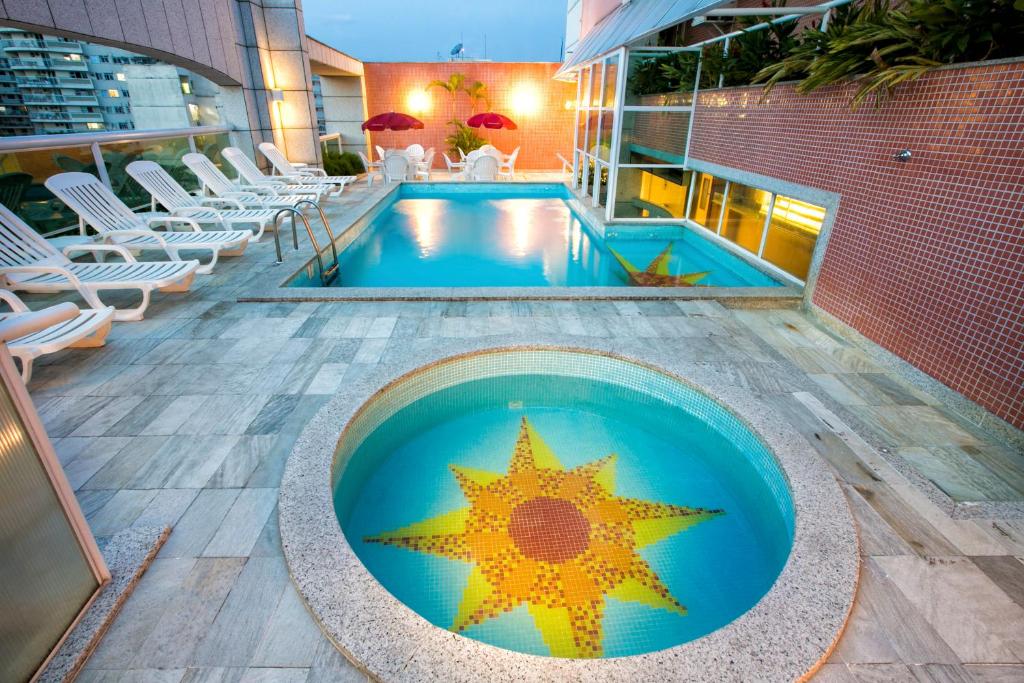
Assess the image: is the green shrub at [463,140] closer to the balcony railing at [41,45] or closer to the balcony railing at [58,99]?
the balcony railing at [41,45]

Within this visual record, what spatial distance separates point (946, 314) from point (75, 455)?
6182 millimetres

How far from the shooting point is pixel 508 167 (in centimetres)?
1717

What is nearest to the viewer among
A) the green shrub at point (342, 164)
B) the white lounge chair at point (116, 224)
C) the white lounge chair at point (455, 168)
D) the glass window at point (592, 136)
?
the white lounge chair at point (116, 224)

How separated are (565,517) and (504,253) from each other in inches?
256

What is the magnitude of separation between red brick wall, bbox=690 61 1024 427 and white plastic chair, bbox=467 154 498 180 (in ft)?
31.6

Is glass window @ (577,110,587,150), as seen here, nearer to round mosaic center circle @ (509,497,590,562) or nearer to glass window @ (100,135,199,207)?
glass window @ (100,135,199,207)

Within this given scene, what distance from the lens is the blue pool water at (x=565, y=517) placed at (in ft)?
8.85

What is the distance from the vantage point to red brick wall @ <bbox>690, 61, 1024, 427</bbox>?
3443 millimetres

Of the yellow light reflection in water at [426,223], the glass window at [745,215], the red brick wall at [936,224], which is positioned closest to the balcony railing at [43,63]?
the yellow light reflection in water at [426,223]

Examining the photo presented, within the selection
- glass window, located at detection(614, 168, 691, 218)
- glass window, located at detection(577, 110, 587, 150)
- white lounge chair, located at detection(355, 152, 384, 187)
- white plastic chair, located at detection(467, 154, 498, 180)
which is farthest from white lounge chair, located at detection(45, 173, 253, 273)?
white plastic chair, located at detection(467, 154, 498, 180)

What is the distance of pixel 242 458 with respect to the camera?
3152 millimetres

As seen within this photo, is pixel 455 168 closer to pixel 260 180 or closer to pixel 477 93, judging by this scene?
pixel 477 93

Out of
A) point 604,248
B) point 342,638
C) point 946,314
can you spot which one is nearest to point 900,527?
point 946,314

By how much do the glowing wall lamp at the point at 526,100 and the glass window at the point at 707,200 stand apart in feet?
35.6
